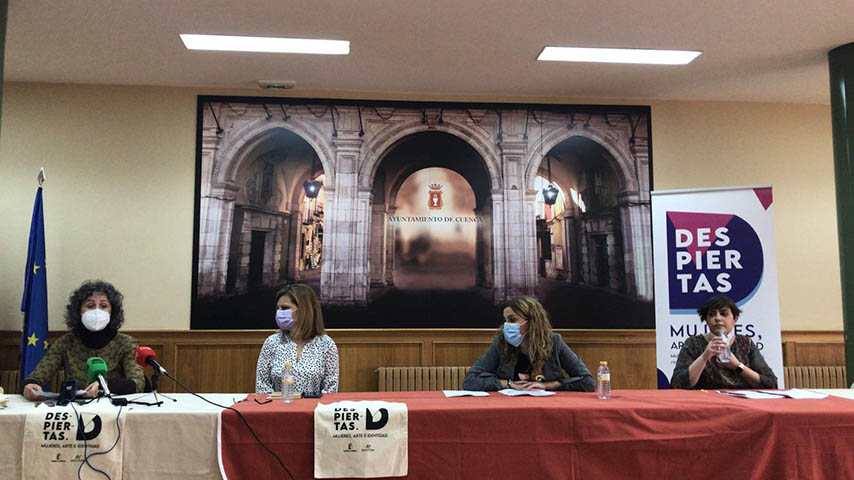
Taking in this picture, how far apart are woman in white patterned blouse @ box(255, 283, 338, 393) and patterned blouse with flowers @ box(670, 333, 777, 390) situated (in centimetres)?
199

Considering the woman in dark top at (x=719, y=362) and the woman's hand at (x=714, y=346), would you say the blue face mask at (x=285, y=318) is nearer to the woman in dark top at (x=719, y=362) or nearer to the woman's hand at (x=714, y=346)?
the woman in dark top at (x=719, y=362)

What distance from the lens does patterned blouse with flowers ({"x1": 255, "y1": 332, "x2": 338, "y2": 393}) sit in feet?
11.3

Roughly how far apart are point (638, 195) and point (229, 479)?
4.36m

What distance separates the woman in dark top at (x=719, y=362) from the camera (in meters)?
3.38

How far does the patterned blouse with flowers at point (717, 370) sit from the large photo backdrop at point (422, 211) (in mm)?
1856

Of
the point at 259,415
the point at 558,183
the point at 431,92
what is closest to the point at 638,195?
the point at 558,183

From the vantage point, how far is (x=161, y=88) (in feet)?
17.4

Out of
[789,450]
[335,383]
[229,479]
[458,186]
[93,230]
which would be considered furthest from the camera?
[458,186]

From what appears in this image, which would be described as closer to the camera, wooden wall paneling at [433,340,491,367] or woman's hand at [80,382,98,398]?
woman's hand at [80,382,98,398]

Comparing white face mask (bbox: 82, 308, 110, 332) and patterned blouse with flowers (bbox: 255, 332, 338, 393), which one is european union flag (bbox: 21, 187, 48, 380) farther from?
patterned blouse with flowers (bbox: 255, 332, 338, 393)

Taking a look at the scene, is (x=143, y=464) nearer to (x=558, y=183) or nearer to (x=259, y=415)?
(x=259, y=415)

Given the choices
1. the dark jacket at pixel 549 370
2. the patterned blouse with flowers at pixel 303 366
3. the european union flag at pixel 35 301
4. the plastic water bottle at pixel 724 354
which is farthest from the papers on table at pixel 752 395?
the european union flag at pixel 35 301

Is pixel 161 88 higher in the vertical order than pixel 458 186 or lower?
higher

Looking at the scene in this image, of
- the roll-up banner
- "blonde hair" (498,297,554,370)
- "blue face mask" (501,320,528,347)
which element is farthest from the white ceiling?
"blue face mask" (501,320,528,347)
